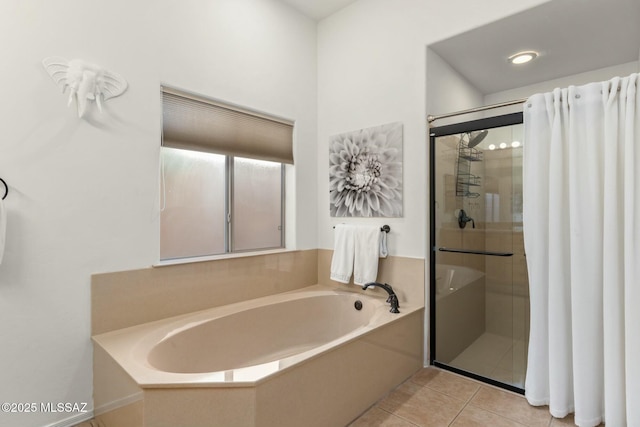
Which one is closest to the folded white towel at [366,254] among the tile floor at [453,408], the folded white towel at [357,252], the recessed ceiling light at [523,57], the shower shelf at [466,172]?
the folded white towel at [357,252]

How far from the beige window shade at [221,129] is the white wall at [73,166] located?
0.09m

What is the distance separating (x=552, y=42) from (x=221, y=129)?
8.02 ft

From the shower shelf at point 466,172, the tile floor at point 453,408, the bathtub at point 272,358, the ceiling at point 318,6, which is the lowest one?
the tile floor at point 453,408

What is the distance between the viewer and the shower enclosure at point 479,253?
216cm

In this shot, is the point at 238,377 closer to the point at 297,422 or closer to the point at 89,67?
the point at 297,422

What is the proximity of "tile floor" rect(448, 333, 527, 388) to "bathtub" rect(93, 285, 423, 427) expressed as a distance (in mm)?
348

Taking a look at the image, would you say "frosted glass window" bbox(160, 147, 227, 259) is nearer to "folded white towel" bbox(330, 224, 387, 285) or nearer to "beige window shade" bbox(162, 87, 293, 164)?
"beige window shade" bbox(162, 87, 293, 164)

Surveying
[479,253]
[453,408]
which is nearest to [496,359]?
[453,408]

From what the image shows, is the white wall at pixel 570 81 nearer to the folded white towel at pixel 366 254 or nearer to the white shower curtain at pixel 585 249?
the white shower curtain at pixel 585 249

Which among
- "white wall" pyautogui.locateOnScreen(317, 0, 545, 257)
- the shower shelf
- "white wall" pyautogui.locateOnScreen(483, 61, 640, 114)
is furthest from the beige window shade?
"white wall" pyautogui.locateOnScreen(483, 61, 640, 114)

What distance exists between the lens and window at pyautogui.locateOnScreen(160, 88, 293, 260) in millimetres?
2266

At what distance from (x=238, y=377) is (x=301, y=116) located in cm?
222

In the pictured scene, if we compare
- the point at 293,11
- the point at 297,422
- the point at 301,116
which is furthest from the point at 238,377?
the point at 293,11

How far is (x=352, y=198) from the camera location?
2.82 metres
